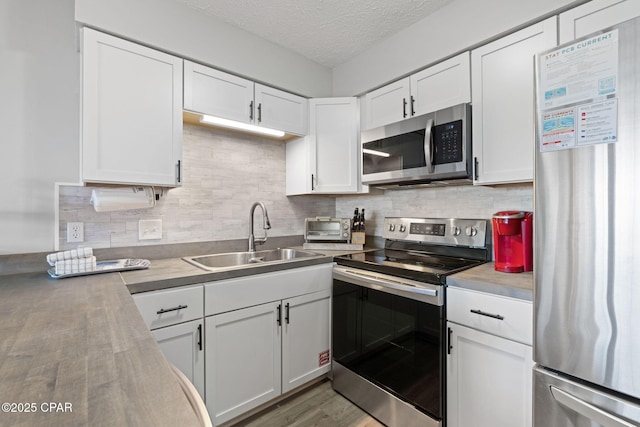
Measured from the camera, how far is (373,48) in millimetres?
2209

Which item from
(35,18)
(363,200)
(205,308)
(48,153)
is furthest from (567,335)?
(35,18)

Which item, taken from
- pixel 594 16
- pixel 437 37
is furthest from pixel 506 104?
pixel 437 37

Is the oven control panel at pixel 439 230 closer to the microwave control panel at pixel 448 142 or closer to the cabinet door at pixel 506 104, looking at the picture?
the cabinet door at pixel 506 104

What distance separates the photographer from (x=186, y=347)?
145cm

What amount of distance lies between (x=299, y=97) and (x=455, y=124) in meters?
1.17

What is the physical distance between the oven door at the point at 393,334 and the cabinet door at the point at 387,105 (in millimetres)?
1086

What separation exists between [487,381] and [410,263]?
2.24 feet

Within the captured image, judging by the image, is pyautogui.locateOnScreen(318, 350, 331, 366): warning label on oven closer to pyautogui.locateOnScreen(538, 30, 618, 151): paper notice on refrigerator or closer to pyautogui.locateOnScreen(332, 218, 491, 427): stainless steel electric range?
pyautogui.locateOnScreen(332, 218, 491, 427): stainless steel electric range

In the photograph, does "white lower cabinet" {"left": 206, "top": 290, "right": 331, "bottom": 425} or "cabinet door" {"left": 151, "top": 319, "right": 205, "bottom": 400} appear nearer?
"cabinet door" {"left": 151, "top": 319, "right": 205, "bottom": 400}

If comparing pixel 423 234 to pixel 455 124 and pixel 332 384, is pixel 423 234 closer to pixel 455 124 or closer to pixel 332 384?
pixel 455 124

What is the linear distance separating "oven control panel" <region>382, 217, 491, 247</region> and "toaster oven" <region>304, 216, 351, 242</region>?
302mm

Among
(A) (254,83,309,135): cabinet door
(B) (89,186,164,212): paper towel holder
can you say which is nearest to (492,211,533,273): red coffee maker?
(A) (254,83,309,135): cabinet door

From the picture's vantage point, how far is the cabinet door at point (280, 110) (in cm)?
207

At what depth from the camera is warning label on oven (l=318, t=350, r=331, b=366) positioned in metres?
2.00
